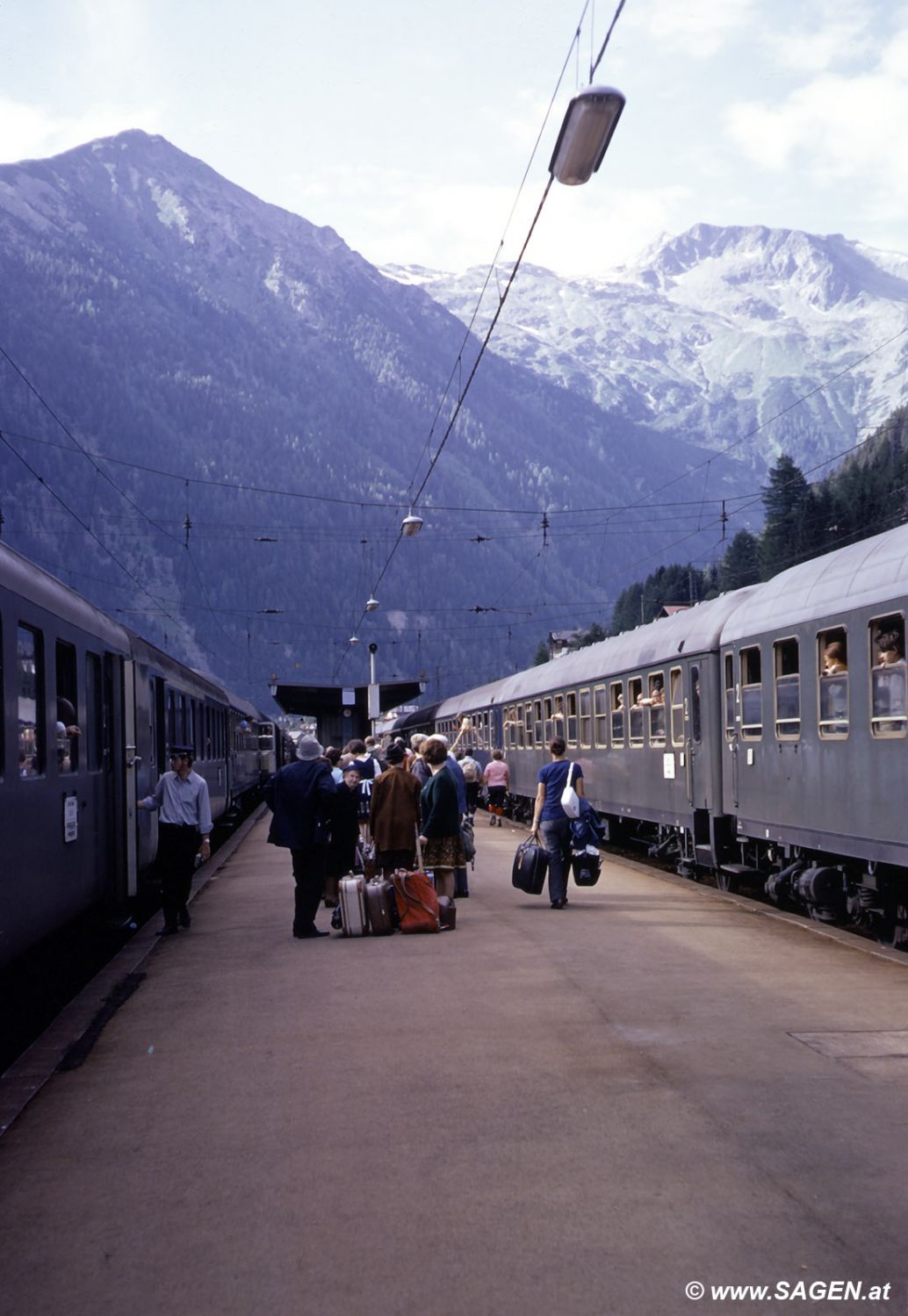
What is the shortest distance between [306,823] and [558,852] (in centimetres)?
333

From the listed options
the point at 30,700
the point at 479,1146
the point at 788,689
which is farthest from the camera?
the point at 788,689

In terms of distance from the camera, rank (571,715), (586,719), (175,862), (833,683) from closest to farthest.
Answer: (833,683)
(175,862)
(586,719)
(571,715)

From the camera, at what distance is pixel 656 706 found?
20547 millimetres

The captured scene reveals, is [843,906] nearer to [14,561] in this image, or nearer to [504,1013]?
[504,1013]

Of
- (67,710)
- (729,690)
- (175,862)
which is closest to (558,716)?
(729,690)

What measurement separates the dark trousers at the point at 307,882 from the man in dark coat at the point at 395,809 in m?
0.77

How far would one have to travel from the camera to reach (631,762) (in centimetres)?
2223

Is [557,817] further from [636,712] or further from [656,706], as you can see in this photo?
[636,712]

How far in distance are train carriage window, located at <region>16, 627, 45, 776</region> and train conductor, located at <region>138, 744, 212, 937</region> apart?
3.69 m

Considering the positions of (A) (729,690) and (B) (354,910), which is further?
(A) (729,690)

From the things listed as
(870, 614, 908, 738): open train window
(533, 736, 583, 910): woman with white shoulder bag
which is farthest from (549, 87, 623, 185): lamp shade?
(533, 736, 583, 910): woman with white shoulder bag

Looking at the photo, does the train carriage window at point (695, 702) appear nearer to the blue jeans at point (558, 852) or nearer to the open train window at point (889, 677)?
the blue jeans at point (558, 852)

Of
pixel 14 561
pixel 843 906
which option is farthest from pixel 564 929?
pixel 14 561

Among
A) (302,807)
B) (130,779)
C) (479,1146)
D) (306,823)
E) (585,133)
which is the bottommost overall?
(479,1146)
